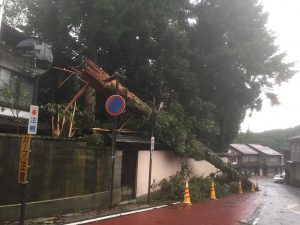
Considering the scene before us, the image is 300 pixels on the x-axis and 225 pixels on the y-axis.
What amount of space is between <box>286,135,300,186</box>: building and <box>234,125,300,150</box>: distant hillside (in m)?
57.0

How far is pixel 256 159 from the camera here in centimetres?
9212

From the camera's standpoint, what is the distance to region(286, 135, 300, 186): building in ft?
186

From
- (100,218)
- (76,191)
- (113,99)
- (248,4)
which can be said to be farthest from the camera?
(248,4)

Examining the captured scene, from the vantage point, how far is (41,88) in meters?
22.2

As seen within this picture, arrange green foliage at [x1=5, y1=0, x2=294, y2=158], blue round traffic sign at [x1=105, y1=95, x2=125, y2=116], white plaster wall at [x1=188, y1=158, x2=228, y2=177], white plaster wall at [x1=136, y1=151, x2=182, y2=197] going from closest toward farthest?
blue round traffic sign at [x1=105, y1=95, x2=125, y2=116] → white plaster wall at [x1=136, y1=151, x2=182, y2=197] → green foliage at [x1=5, y1=0, x2=294, y2=158] → white plaster wall at [x1=188, y1=158, x2=228, y2=177]

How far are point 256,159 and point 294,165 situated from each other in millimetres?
32892

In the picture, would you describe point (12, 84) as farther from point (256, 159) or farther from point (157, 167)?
point (256, 159)

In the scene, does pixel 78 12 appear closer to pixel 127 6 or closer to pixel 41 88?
pixel 127 6

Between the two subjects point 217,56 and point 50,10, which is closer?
point 50,10

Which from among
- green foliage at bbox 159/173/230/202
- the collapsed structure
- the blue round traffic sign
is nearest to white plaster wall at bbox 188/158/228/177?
green foliage at bbox 159/173/230/202

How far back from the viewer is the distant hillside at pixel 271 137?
120 metres

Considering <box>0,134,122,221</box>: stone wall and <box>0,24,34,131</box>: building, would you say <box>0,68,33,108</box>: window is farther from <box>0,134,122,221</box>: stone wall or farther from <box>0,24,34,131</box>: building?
<box>0,134,122,221</box>: stone wall

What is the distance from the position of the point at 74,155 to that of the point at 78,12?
9.41m

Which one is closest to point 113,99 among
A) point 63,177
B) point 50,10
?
point 63,177
